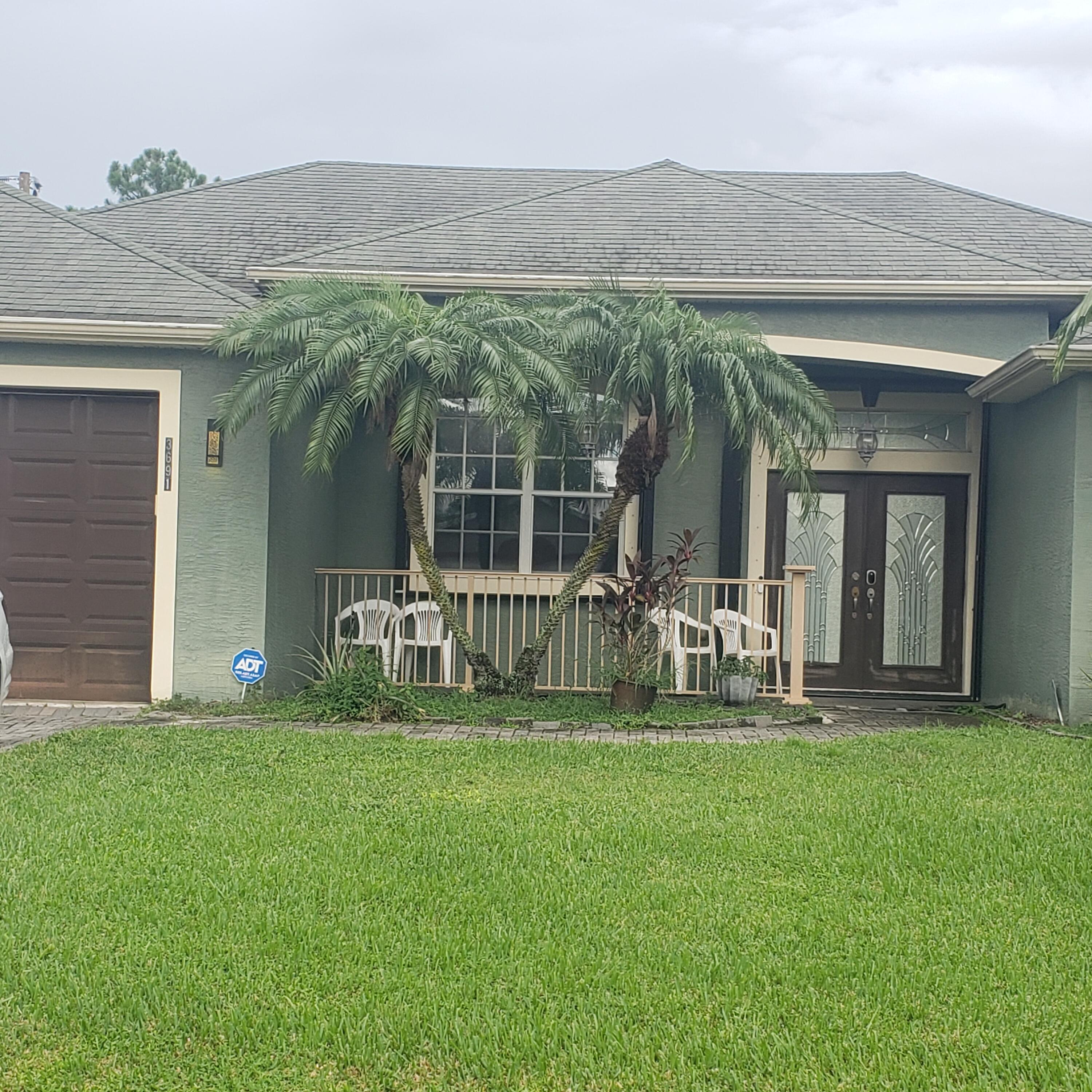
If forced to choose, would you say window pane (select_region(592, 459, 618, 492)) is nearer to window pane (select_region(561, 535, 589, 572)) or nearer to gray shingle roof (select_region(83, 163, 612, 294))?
window pane (select_region(561, 535, 589, 572))

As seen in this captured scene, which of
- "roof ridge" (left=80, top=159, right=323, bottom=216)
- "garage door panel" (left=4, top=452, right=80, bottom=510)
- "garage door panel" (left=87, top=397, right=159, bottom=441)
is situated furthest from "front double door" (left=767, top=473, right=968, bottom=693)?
"roof ridge" (left=80, top=159, right=323, bottom=216)

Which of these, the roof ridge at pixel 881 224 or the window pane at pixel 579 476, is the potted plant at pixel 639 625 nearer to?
the window pane at pixel 579 476

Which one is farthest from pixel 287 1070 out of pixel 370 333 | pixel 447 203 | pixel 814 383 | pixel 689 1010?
pixel 447 203

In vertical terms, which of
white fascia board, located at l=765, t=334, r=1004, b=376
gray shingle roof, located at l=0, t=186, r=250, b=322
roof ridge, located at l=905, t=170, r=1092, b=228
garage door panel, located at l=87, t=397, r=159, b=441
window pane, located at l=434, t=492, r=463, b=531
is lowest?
window pane, located at l=434, t=492, r=463, b=531

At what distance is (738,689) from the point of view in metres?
9.25

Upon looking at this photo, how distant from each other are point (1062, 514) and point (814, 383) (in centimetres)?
288

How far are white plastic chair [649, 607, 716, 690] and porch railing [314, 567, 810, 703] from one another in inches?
0.7

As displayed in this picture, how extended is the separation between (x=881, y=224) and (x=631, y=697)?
5.34 metres

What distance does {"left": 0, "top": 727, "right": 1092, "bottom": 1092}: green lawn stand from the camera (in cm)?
311

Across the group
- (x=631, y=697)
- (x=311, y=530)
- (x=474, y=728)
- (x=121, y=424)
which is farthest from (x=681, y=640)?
(x=121, y=424)

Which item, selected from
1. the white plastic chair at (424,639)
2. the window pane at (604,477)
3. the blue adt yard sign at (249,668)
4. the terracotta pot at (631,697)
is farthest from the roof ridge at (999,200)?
the blue adt yard sign at (249,668)

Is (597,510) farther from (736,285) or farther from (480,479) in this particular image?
(736,285)

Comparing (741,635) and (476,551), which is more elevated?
(476,551)

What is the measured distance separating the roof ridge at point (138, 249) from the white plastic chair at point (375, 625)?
2641mm
